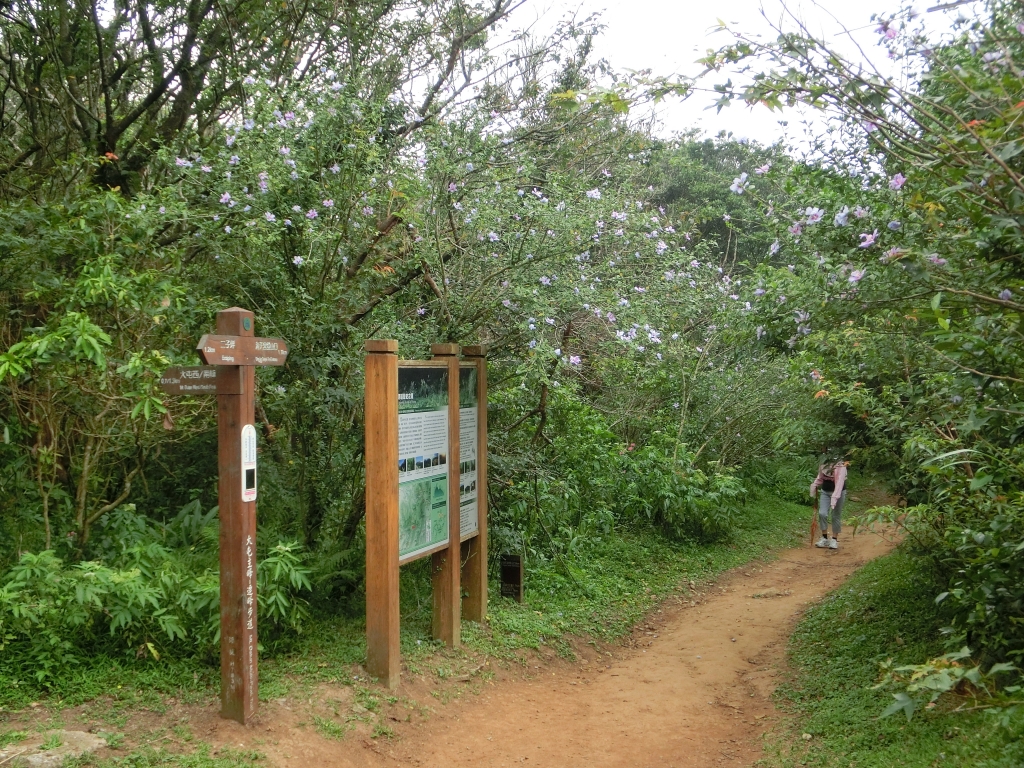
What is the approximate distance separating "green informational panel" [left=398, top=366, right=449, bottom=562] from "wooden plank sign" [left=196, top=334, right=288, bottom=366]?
3.25 ft

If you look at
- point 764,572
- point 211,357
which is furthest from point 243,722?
point 764,572

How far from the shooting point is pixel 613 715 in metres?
6.05

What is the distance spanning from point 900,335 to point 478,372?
3091 mm

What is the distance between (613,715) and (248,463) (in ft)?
10.3

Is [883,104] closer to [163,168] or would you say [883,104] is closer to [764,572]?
[163,168]

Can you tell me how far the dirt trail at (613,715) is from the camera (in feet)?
Result: 15.9

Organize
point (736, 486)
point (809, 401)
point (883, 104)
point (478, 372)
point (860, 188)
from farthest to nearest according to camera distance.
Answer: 1. point (736, 486)
2. point (809, 401)
3. point (478, 372)
4. point (860, 188)
5. point (883, 104)

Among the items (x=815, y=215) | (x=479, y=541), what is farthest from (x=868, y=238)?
(x=479, y=541)

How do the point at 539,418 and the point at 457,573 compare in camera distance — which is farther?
the point at 539,418

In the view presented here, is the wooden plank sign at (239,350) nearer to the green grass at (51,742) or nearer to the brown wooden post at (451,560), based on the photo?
the brown wooden post at (451,560)

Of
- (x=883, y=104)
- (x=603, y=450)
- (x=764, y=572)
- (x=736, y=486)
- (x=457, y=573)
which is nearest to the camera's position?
(x=883, y=104)

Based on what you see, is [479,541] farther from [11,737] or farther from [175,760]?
[11,737]

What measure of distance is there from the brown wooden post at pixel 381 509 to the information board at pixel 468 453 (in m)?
1.16

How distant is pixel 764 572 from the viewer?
11.1 meters
